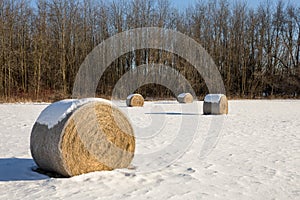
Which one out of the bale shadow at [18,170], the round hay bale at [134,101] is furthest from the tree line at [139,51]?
the bale shadow at [18,170]

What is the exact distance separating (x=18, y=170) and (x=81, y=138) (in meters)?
1.01

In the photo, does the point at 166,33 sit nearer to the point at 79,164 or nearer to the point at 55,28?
the point at 55,28

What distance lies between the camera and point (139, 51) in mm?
29156

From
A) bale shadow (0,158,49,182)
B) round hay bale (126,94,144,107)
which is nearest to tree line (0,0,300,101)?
round hay bale (126,94,144,107)

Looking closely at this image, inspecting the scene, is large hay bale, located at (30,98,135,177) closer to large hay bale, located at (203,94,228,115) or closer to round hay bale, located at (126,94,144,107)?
large hay bale, located at (203,94,228,115)

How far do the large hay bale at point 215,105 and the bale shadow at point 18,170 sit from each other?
8.10 meters

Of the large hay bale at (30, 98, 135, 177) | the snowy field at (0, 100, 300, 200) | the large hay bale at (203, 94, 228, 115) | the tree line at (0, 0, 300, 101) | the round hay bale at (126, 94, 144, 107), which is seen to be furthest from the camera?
the tree line at (0, 0, 300, 101)

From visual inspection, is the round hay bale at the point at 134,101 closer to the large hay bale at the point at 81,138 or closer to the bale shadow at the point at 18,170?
the bale shadow at the point at 18,170

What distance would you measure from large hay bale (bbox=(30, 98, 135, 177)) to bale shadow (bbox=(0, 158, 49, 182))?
0.59ft

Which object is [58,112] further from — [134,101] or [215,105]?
[134,101]

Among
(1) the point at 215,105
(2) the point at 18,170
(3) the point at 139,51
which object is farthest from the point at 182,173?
(3) the point at 139,51

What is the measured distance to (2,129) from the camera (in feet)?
25.0

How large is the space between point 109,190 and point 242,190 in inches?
57.8

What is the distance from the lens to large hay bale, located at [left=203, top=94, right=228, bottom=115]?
11.4m
